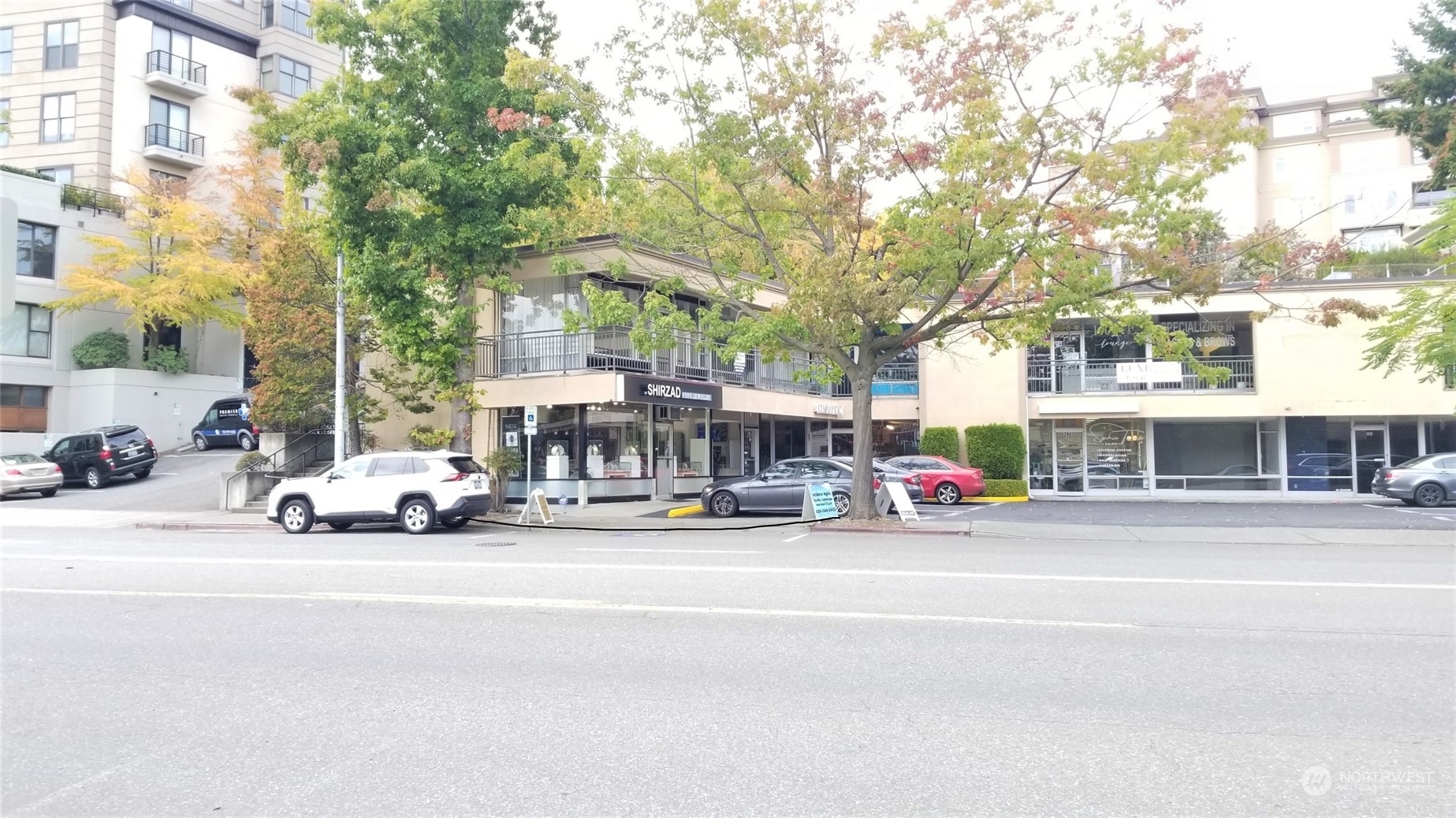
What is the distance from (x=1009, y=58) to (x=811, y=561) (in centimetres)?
957

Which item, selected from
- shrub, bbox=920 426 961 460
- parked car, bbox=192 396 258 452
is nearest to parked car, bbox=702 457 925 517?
shrub, bbox=920 426 961 460

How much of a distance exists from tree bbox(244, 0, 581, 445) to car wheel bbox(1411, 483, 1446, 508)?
22.4 meters

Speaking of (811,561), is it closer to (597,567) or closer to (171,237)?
(597,567)

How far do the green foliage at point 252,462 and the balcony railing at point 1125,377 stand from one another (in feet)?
76.7

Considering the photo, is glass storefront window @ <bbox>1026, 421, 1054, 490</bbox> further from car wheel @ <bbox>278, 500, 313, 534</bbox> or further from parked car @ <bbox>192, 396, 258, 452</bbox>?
parked car @ <bbox>192, 396, 258, 452</bbox>

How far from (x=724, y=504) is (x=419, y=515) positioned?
723 centimetres

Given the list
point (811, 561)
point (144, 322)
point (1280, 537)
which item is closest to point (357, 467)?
point (811, 561)

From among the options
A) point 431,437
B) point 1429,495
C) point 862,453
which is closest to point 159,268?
point 431,437

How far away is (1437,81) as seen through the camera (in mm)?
21766

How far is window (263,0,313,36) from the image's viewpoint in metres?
43.2

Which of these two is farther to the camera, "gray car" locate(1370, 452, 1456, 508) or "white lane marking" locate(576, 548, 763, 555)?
"gray car" locate(1370, 452, 1456, 508)

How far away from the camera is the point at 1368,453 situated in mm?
29578

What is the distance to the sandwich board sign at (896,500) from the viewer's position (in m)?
18.8

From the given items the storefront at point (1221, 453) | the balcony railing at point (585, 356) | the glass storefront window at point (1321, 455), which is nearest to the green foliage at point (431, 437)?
the balcony railing at point (585, 356)
